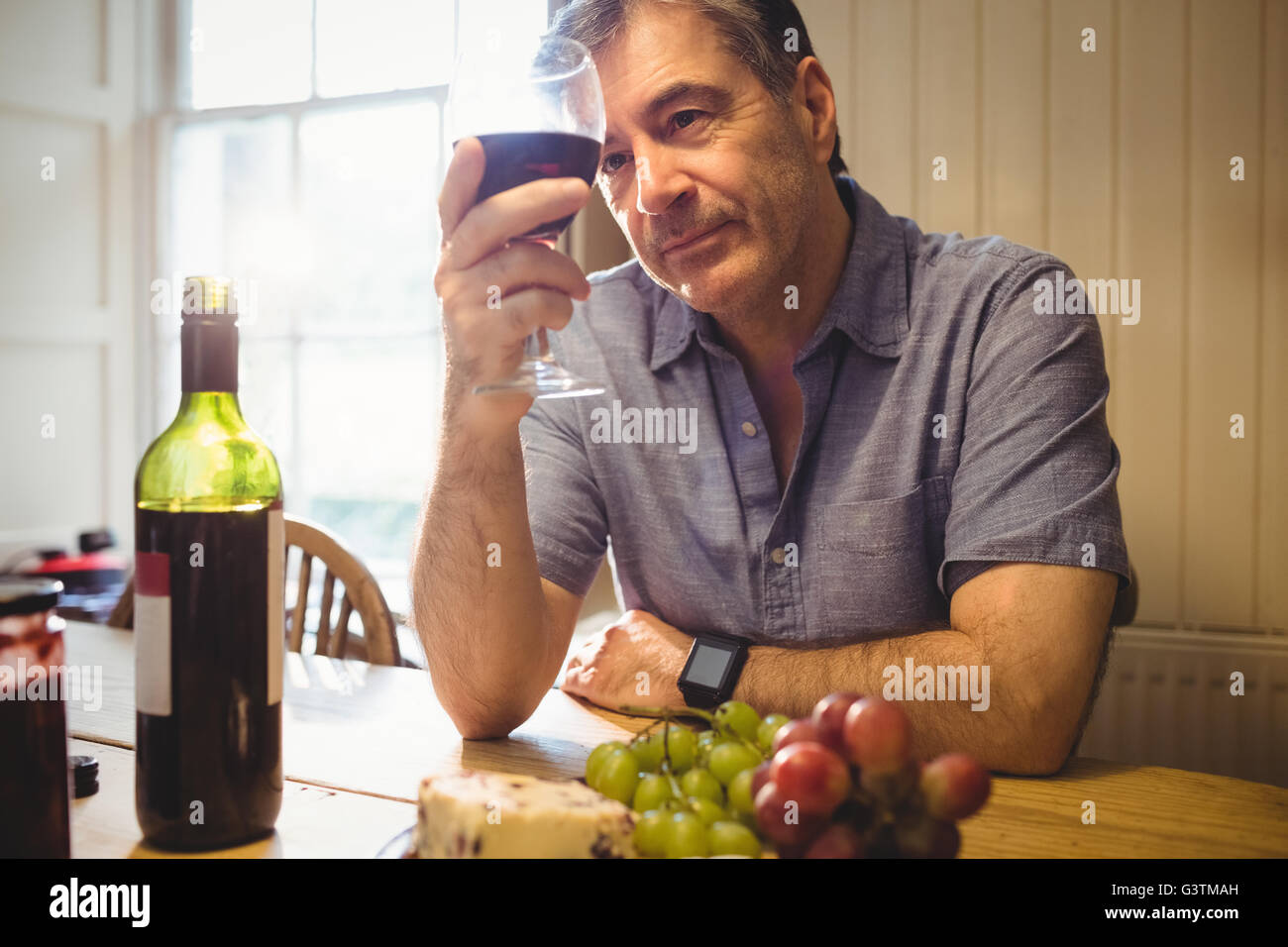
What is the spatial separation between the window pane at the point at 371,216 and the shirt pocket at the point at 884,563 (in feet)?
6.86

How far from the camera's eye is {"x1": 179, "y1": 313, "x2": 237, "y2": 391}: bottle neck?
61cm

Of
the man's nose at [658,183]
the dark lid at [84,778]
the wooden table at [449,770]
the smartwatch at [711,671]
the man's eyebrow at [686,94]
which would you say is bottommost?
the wooden table at [449,770]

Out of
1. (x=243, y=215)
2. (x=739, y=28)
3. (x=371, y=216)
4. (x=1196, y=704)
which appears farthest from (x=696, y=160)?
(x=243, y=215)

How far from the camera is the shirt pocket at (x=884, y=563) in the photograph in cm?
123

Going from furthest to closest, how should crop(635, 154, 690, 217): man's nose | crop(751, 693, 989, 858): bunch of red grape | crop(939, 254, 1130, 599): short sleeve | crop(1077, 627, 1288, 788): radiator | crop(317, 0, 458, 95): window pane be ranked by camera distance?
1. crop(317, 0, 458, 95): window pane
2. crop(1077, 627, 1288, 788): radiator
3. crop(635, 154, 690, 217): man's nose
4. crop(939, 254, 1130, 599): short sleeve
5. crop(751, 693, 989, 858): bunch of red grape

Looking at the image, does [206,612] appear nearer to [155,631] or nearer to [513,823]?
[155,631]

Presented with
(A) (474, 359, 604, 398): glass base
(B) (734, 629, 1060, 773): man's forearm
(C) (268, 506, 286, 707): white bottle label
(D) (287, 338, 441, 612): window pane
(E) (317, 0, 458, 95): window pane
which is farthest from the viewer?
(D) (287, 338, 441, 612): window pane

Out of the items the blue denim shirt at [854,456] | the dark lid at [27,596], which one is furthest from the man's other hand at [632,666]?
the dark lid at [27,596]

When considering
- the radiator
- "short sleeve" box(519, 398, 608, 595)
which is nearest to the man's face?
"short sleeve" box(519, 398, 608, 595)

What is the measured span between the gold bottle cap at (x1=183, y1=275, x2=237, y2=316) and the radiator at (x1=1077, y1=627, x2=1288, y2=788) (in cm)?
205

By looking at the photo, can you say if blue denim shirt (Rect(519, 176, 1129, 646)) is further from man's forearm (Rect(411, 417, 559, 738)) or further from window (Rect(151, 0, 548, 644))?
window (Rect(151, 0, 548, 644))

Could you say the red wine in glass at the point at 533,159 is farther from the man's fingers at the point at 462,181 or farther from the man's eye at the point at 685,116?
the man's eye at the point at 685,116

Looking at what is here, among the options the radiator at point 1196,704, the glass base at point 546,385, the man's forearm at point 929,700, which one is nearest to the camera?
the glass base at point 546,385

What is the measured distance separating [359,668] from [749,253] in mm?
725
